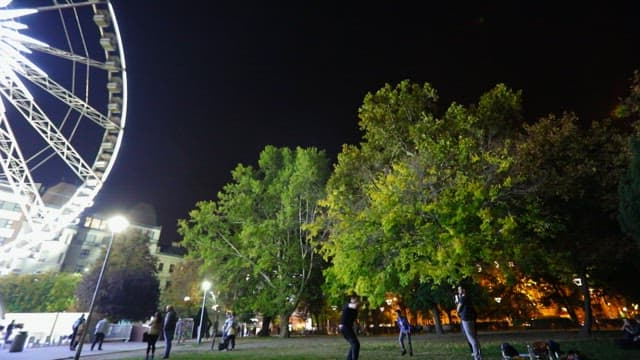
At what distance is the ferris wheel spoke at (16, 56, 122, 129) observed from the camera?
56.3 feet

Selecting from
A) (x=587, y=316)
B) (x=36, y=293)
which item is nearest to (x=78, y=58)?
(x=587, y=316)

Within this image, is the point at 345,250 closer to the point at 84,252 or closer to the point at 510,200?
the point at 510,200

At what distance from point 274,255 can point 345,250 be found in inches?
565

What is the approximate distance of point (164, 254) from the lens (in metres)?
78.9

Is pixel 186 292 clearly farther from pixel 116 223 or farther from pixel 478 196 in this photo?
pixel 478 196

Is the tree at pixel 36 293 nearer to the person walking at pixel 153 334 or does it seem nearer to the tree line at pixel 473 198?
the tree line at pixel 473 198

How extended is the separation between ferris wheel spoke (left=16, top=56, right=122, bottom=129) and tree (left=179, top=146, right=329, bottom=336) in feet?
42.4

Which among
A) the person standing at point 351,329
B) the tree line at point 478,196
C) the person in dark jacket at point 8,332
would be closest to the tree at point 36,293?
the person in dark jacket at point 8,332

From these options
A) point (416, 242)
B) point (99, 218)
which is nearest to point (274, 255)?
point (416, 242)

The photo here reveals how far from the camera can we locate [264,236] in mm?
29328

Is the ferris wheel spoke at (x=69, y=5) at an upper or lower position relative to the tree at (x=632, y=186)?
upper

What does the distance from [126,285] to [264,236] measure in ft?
71.1

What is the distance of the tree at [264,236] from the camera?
29.4 metres

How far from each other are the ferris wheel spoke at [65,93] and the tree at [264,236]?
12.9 meters
